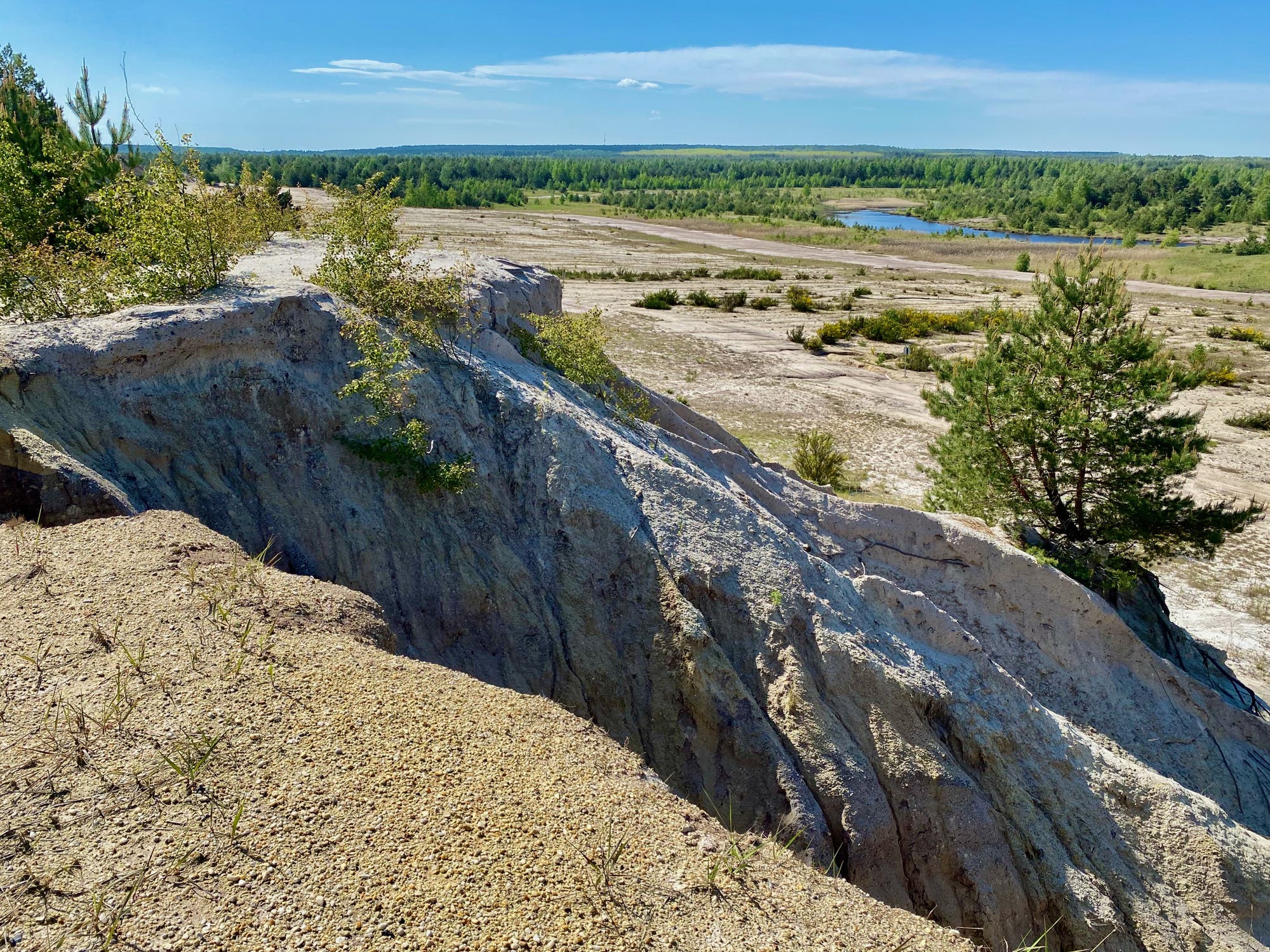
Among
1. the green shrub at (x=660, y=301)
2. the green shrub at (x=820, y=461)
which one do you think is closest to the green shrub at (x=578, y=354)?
the green shrub at (x=820, y=461)

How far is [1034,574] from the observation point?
12.0m

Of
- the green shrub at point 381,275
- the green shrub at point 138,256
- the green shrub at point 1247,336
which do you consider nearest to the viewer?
the green shrub at point 138,256

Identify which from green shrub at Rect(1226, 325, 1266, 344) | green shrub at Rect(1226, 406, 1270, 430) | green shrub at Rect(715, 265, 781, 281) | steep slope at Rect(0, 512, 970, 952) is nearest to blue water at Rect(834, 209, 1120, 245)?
green shrub at Rect(715, 265, 781, 281)

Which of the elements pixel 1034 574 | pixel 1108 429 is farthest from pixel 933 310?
pixel 1034 574

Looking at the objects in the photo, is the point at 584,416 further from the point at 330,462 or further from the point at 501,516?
the point at 330,462

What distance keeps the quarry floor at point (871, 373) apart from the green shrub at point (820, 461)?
0.75 m

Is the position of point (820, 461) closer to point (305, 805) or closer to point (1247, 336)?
point (305, 805)

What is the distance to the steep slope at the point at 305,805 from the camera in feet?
12.7

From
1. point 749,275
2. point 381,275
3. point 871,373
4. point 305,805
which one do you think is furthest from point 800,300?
point 305,805

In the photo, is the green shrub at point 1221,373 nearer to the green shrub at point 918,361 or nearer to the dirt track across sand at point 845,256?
the green shrub at point 918,361

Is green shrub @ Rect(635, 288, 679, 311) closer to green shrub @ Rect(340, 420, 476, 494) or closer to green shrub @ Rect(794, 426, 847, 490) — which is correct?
green shrub @ Rect(794, 426, 847, 490)

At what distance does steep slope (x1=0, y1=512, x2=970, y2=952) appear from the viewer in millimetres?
3873

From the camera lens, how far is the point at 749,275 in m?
59.8

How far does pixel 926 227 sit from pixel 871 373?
97810 millimetres
